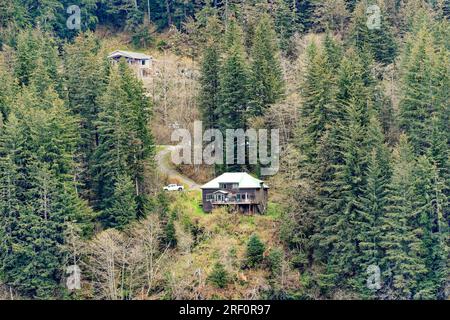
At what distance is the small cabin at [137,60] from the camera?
83.6 m

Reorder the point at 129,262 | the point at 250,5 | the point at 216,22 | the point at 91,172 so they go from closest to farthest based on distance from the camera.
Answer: the point at 129,262 → the point at 91,172 → the point at 216,22 → the point at 250,5

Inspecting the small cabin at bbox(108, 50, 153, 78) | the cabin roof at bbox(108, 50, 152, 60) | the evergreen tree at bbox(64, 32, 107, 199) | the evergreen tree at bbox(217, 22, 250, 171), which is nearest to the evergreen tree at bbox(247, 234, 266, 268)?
the evergreen tree at bbox(217, 22, 250, 171)

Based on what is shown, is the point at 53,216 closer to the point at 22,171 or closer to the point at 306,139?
the point at 22,171

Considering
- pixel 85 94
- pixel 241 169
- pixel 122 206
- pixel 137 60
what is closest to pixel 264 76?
pixel 241 169

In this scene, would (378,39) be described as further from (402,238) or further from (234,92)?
(402,238)

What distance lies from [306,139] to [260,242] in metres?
6.86

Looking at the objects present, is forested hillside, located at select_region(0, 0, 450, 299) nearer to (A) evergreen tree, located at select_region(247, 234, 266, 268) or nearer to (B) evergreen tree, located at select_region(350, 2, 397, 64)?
(A) evergreen tree, located at select_region(247, 234, 266, 268)

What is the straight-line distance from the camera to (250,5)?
8388cm

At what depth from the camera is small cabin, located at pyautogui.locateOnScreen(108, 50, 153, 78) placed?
8356 cm

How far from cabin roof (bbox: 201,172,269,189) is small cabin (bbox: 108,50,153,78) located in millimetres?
20381

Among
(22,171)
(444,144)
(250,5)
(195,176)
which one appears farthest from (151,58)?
(444,144)

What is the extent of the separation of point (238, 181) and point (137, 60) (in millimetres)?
24297

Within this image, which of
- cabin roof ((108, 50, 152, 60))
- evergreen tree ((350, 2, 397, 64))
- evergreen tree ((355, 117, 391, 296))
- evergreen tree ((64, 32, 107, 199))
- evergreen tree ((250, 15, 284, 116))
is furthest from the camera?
cabin roof ((108, 50, 152, 60))

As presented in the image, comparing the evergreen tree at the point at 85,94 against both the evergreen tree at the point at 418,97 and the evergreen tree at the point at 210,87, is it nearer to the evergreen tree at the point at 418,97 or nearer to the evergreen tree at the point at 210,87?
the evergreen tree at the point at 210,87
